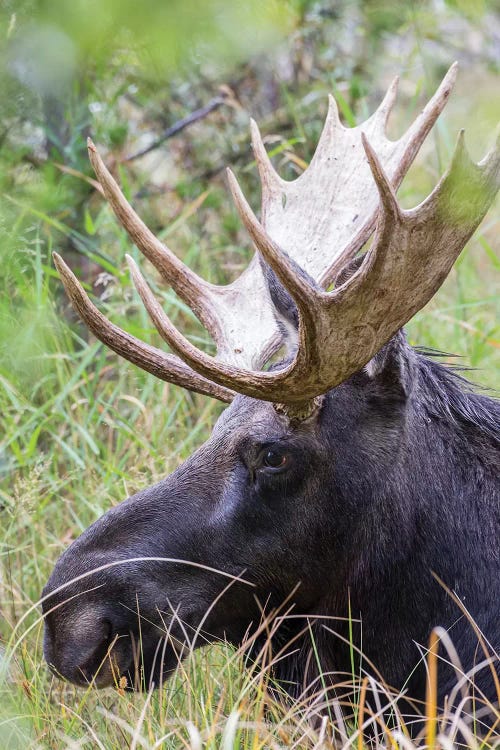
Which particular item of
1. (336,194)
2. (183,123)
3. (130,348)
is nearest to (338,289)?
(130,348)

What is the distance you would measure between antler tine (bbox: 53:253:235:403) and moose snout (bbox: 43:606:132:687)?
0.67 m

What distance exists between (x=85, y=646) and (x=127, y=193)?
2488mm

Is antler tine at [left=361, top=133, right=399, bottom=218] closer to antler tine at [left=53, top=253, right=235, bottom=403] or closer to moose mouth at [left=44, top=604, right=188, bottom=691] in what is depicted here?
antler tine at [left=53, top=253, right=235, bottom=403]

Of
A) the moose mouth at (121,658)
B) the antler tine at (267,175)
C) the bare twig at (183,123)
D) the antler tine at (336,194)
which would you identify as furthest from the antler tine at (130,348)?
the bare twig at (183,123)

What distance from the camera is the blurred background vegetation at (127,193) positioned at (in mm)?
1884

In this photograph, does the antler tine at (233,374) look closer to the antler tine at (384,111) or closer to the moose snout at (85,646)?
the moose snout at (85,646)

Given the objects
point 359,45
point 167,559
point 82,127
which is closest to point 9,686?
point 167,559

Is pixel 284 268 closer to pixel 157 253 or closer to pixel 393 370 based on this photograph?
pixel 393 370

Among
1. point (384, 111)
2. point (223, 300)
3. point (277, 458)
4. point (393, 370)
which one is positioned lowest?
point (277, 458)

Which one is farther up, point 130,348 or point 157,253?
point 157,253

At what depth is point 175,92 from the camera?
5613 millimetres

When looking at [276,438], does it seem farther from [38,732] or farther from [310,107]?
[310,107]

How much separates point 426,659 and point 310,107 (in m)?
3.65

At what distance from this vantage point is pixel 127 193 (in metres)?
4.43
